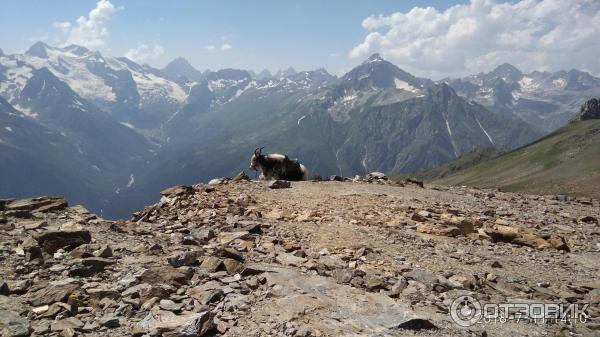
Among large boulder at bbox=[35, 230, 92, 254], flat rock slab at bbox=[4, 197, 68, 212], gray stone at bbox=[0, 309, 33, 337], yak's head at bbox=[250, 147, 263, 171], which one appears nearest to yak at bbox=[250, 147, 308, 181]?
yak's head at bbox=[250, 147, 263, 171]

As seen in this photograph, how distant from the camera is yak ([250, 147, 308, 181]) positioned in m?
31.6

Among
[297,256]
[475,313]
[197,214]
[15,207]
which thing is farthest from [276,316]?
[15,207]

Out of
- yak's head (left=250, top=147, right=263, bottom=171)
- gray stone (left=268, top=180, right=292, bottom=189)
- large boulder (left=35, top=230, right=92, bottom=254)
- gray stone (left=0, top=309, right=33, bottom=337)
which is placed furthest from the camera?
yak's head (left=250, top=147, right=263, bottom=171)

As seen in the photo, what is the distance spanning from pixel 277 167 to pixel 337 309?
72.6ft

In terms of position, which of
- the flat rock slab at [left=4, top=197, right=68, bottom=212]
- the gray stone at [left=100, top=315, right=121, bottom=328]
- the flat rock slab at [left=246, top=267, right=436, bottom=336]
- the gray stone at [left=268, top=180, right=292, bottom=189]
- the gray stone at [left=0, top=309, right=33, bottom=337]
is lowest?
the flat rock slab at [left=246, top=267, right=436, bottom=336]

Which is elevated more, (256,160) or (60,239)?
(256,160)

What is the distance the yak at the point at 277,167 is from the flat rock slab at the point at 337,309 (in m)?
20.3

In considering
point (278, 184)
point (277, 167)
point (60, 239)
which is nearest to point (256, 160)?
point (277, 167)

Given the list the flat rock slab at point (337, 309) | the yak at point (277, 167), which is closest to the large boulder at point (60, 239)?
the flat rock slab at point (337, 309)

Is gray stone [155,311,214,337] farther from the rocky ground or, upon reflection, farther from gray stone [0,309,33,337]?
gray stone [0,309,33,337]

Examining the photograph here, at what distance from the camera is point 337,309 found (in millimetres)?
10039

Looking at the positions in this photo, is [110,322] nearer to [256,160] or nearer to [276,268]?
[276,268]

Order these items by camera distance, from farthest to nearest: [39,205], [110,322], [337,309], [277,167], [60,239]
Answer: [277,167]
[39,205]
[60,239]
[337,309]
[110,322]

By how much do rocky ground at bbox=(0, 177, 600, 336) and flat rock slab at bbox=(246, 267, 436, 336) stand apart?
35 mm
